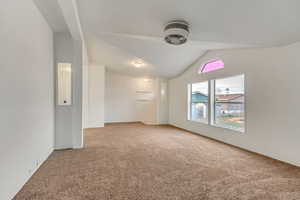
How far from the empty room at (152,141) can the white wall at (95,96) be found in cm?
167

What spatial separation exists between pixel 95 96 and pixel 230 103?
190 inches

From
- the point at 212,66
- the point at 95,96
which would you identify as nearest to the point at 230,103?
the point at 212,66

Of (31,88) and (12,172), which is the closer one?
(12,172)

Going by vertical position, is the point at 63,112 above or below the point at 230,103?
below

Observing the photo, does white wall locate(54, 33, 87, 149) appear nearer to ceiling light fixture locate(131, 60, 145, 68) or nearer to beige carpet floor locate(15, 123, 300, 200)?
beige carpet floor locate(15, 123, 300, 200)

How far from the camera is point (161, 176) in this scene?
2.32 metres

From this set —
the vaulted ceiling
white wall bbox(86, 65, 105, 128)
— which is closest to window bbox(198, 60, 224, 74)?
the vaulted ceiling

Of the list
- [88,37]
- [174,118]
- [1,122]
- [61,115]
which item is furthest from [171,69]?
[1,122]

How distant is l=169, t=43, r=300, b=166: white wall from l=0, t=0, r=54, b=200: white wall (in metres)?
4.20

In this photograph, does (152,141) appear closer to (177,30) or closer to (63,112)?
(63,112)

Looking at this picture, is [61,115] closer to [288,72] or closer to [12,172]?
[12,172]

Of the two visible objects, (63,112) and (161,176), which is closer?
(161,176)

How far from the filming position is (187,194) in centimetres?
189

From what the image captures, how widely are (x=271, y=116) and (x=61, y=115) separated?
4.47m
